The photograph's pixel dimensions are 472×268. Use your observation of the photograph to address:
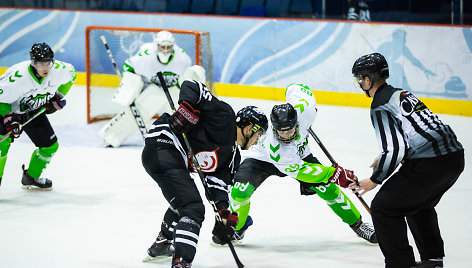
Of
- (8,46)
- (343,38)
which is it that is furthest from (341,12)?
(8,46)

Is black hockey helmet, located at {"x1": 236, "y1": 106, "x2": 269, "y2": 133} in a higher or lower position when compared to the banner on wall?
lower

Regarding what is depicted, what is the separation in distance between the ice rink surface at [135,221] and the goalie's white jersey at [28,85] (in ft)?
2.25

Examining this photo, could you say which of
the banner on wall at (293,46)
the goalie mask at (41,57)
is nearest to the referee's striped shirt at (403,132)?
the goalie mask at (41,57)

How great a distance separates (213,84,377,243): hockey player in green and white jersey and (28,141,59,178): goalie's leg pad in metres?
1.82

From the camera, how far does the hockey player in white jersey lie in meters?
7.02

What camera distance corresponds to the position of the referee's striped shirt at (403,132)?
10.3 feet

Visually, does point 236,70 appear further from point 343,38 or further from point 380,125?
point 380,125

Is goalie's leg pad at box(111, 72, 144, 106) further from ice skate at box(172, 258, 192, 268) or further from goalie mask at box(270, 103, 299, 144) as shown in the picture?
ice skate at box(172, 258, 192, 268)

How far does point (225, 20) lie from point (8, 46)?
339cm

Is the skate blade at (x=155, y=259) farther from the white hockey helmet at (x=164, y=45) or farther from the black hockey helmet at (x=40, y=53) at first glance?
the white hockey helmet at (x=164, y=45)

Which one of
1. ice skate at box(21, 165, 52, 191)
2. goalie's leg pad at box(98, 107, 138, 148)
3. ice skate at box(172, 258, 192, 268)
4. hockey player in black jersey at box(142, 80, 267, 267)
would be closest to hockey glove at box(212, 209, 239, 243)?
hockey player in black jersey at box(142, 80, 267, 267)

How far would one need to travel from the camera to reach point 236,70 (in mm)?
9641

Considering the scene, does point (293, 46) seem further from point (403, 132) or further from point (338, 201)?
point (403, 132)


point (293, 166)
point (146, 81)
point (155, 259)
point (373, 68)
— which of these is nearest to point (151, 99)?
point (146, 81)
